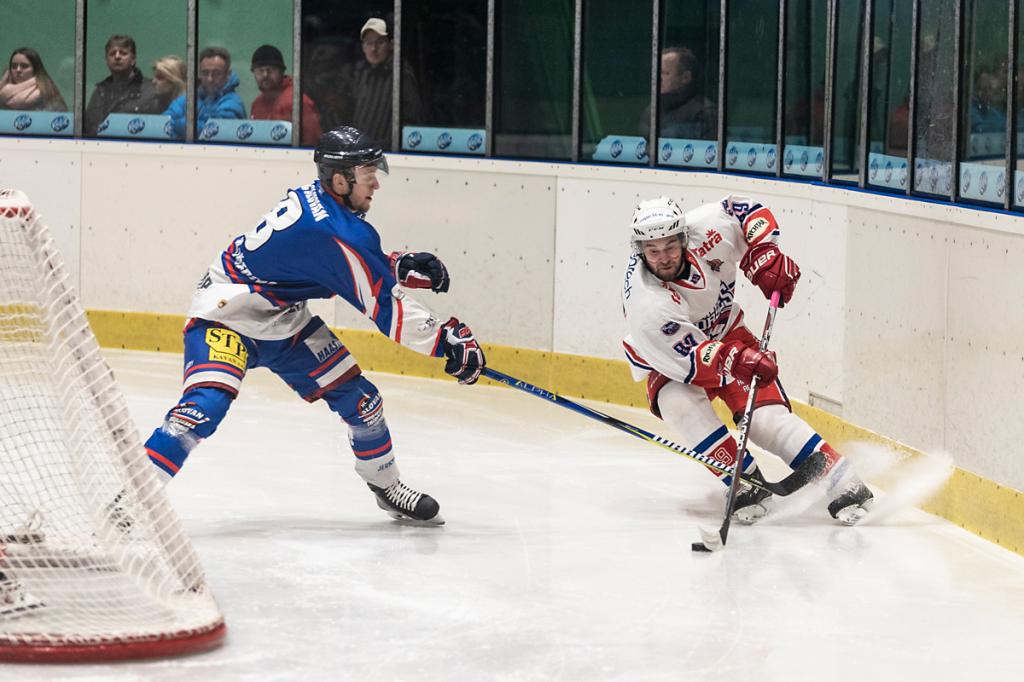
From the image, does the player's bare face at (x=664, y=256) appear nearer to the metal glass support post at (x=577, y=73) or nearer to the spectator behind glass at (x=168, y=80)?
the metal glass support post at (x=577, y=73)

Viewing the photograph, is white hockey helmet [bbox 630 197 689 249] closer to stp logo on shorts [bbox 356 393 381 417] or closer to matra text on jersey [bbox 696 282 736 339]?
matra text on jersey [bbox 696 282 736 339]

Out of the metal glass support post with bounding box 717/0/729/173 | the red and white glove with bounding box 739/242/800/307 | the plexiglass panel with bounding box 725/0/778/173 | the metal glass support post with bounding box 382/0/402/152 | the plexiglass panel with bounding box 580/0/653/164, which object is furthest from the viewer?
the metal glass support post with bounding box 382/0/402/152

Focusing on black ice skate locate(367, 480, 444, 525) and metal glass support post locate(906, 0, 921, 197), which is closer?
black ice skate locate(367, 480, 444, 525)

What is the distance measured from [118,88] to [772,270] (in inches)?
159

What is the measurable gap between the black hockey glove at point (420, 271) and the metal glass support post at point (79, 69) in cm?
390

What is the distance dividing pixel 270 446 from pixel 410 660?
2.32 m

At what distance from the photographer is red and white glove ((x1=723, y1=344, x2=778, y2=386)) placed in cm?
458

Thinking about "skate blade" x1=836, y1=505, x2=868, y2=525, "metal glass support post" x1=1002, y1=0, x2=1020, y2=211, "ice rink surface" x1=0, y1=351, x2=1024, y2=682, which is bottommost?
"ice rink surface" x1=0, y1=351, x2=1024, y2=682

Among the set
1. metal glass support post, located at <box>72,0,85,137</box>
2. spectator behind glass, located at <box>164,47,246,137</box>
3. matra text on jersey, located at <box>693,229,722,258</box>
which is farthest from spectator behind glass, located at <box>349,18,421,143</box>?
matra text on jersey, located at <box>693,229,722,258</box>

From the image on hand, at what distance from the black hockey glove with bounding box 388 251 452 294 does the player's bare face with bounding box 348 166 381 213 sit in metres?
0.17

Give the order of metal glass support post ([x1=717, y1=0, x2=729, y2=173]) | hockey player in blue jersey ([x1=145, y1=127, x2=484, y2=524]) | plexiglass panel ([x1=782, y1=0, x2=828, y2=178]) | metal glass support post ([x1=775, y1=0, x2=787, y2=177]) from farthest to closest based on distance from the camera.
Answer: metal glass support post ([x1=717, y1=0, x2=729, y2=173]) → metal glass support post ([x1=775, y1=0, x2=787, y2=177]) → plexiglass panel ([x1=782, y1=0, x2=828, y2=178]) → hockey player in blue jersey ([x1=145, y1=127, x2=484, y2=524])

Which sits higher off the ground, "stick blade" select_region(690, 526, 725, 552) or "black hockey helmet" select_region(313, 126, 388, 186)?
"black hockey helmet" select_region(313, 126, 388, 186)

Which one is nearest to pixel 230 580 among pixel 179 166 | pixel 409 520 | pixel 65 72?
pixel 409 520

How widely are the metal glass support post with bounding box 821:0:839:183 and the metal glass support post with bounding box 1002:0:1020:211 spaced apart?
4.08ft
